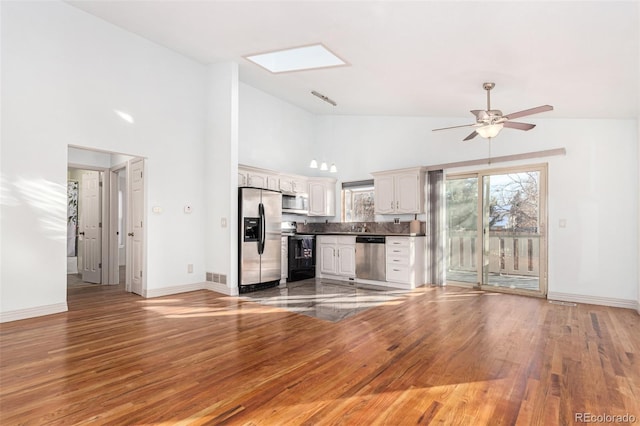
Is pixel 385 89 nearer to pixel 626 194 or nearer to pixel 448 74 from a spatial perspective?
pixel 448 74

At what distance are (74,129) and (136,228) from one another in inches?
67.8

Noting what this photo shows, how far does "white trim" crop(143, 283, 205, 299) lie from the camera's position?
16.6 ft

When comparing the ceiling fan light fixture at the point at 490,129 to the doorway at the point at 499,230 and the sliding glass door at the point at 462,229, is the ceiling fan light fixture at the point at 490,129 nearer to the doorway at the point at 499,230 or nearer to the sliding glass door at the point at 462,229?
the doorway at the point at 499,230

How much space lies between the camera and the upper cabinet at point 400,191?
631cm

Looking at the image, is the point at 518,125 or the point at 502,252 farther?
the point at 502,252

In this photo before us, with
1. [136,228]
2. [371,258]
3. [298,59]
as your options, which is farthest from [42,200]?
[371,258]

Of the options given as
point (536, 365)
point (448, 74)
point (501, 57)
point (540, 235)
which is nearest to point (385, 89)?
point (448, 74)

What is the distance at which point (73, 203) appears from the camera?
7629 millimetres

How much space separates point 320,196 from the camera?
7.57 metres

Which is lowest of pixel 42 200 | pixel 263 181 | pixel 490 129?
pixel 42 200

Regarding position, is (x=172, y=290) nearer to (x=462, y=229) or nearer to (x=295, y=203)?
(x=295, y=203)

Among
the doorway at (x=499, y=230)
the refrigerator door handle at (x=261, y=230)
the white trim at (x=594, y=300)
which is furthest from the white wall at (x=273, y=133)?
the white trim at (x=594, y=300)

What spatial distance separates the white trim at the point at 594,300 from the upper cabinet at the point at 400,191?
2482 millimetres

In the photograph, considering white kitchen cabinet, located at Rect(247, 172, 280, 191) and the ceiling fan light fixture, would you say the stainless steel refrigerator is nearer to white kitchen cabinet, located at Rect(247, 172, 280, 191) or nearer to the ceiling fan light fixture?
white kitchen cabinet, located at Rect(247, 172, 280, 191)
